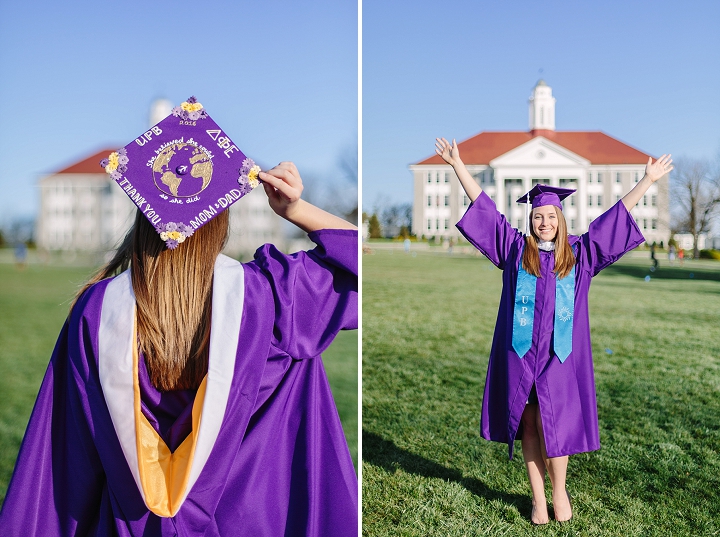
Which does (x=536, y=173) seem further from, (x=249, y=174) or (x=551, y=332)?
(x=249, y=174)

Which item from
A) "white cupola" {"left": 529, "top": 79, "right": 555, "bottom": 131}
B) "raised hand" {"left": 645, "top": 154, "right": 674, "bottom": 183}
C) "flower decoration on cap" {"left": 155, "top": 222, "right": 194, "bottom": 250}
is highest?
"white cupola" {"left": 529, "top": 79, "right": 555, "bottom": 131}

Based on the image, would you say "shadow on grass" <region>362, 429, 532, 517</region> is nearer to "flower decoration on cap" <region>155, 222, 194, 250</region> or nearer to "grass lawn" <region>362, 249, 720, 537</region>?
"grass lawn" <region>362, 249, 720, 537</region>

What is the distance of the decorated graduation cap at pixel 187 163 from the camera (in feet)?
6.04

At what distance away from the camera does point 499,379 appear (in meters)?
3.37

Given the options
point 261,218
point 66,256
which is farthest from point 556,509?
point 66,256

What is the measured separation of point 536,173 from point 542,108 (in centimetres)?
714

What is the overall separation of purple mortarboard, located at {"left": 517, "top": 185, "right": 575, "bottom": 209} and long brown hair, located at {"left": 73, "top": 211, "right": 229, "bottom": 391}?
72.8 inches

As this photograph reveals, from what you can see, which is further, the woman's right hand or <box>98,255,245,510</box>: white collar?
the woman's right hand

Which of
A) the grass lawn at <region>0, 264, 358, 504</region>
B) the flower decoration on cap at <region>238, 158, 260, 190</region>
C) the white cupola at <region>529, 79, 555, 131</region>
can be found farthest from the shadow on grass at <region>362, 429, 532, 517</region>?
the white cupola at <region>529, 79, 555, 131</region>

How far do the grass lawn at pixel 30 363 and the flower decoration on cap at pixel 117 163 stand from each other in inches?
11.1

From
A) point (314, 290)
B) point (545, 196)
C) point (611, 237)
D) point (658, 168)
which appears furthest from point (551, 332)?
point (314, 290)

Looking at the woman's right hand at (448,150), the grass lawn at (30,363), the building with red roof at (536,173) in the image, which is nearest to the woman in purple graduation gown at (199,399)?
the grass lawn at (30,363)

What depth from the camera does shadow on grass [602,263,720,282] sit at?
21.5 meters

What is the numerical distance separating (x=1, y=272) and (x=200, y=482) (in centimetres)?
3491
